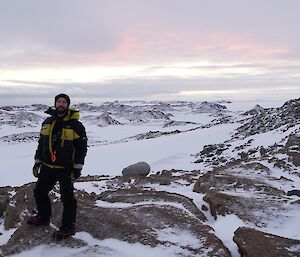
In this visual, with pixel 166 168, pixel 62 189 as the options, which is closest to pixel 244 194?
pixel 62 189

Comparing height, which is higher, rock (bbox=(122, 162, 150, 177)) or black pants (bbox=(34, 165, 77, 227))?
black pants (bbox=(34, 165, 77, 227))

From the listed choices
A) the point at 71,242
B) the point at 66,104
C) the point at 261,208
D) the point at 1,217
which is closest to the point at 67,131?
the point at 66,104

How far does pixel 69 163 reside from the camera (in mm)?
6777

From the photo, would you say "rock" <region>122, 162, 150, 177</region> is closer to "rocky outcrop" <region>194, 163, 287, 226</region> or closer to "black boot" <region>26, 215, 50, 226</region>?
"rocky outcrop" <region>194, 163, 287, 226</region>

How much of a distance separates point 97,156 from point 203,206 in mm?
22124

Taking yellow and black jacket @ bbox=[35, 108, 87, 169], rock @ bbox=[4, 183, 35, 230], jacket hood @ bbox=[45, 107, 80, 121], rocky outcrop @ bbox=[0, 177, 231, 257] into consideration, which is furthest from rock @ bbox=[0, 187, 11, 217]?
jacket hood @ bbox=[45, 107, 80, 121]

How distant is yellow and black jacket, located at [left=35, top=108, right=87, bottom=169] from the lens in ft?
22.0

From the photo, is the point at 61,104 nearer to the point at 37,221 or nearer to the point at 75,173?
the point at 75,173

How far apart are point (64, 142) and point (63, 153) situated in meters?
0.20

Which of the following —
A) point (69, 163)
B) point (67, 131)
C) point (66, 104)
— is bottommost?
point (69, 163)

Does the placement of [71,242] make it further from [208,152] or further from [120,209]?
[208,152]

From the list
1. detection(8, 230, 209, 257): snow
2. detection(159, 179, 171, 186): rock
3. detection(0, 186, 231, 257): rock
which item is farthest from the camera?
detection(159, 179, 171, 186): rock

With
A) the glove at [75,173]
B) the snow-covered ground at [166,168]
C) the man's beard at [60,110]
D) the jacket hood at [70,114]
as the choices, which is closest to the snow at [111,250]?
the snow-covered ground at [166,168]

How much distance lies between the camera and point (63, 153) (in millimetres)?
6676
